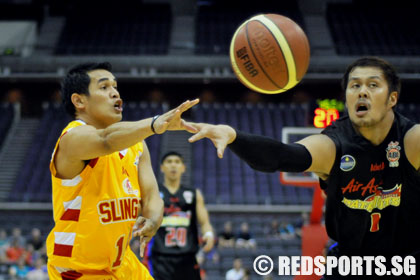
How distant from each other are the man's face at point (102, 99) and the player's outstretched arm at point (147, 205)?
1.32 ft

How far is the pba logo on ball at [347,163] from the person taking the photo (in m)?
2.73

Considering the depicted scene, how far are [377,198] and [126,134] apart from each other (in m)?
1.35

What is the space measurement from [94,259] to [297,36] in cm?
224

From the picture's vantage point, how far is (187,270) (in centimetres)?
532

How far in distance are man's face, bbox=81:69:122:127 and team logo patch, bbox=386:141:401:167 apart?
1570 mm

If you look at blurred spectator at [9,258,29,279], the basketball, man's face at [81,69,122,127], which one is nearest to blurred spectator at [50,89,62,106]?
blurred spectator at [9,258,29,279]

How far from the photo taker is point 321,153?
8.91ft

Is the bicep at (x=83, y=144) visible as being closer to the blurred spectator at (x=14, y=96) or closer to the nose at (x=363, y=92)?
the nose at (x=363, y=92)

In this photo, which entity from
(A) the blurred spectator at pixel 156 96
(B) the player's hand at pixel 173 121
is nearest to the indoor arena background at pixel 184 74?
(A) the blurred spectator at pixel 156 96

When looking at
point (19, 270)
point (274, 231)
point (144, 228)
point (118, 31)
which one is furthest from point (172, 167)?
point (118, 31)

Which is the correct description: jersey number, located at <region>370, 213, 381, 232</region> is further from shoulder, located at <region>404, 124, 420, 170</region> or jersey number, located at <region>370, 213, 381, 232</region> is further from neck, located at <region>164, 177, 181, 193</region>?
neck, located at <region>164, 177, 181, 193</region>

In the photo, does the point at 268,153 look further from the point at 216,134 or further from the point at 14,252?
the point at 14,252

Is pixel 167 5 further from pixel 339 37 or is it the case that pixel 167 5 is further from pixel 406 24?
pixel 406 24

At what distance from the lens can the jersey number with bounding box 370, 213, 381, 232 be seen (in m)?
2.71
